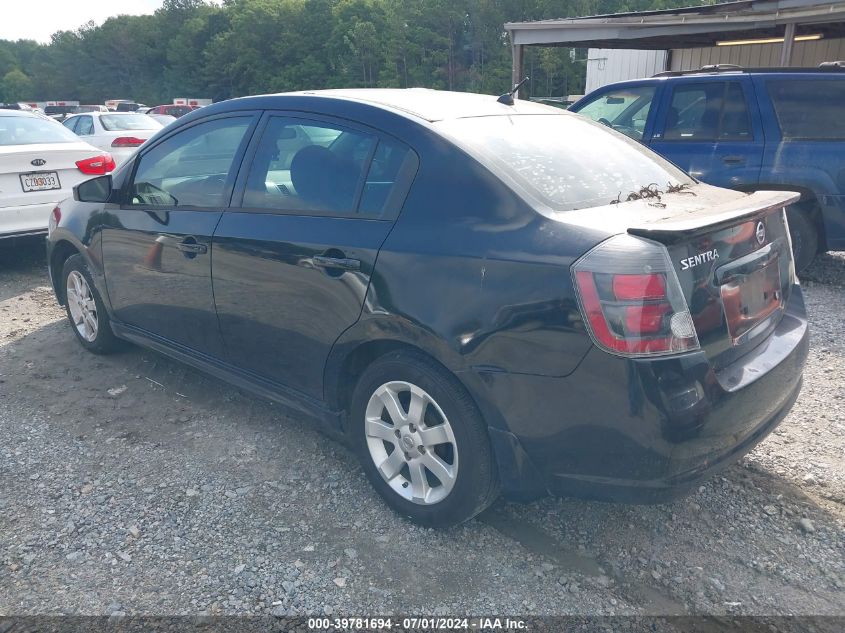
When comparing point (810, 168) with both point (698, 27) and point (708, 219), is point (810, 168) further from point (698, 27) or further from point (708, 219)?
point (698, 27)

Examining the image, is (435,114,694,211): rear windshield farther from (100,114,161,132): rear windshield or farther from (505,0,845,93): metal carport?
(100,114,161,132): rear windshield

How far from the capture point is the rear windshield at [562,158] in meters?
2.71

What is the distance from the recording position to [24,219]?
673 centimetres

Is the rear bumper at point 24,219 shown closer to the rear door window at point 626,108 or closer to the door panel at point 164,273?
the door panel at point 164,273

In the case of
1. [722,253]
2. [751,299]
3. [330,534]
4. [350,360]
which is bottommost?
[330,534]

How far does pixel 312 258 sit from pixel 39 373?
2686 millimetres

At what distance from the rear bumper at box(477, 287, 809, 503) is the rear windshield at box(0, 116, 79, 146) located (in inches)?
265

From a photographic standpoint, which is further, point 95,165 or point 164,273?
point 95,165

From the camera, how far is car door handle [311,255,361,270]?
2838 mm

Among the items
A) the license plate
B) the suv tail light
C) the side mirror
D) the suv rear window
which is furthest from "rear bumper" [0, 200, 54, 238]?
the suv rear window

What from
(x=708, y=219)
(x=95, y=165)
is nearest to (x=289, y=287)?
(x=708, y=219)

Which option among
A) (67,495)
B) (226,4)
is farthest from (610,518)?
(226,4)

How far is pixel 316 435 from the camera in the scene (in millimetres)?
3725

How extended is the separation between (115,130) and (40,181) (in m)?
8.32
